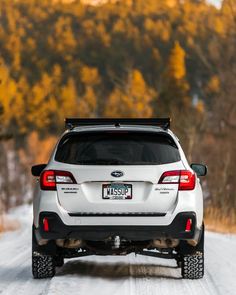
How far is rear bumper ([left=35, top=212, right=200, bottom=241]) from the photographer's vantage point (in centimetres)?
859

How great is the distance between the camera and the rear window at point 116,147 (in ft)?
29.0

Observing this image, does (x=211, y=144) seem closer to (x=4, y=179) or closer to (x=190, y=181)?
(x=190, y=181)

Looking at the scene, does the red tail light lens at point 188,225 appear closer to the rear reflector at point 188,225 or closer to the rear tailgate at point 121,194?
the rear reflector at point 188,225

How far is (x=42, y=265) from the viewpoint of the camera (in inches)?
367

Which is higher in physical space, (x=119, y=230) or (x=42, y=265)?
(x=119, y=230)

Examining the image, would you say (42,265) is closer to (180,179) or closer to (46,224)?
(46,224)

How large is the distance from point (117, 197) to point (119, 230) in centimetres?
34

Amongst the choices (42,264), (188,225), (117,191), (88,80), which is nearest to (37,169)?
(42,264)

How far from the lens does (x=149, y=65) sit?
181125mm

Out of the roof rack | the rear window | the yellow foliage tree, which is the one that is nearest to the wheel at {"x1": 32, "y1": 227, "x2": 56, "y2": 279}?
the rear window

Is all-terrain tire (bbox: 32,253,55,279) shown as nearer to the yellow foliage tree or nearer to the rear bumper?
the rear bumper

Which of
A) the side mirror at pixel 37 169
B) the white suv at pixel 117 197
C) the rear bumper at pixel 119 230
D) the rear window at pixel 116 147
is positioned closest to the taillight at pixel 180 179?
the white suv at pixel 117 197

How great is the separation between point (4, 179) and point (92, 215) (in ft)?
279

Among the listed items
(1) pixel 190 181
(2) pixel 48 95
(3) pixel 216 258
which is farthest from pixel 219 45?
(2) pixel 48 95
